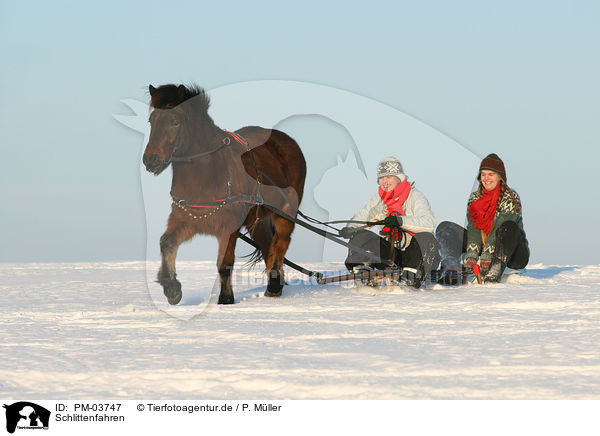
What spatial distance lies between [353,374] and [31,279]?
834 cm

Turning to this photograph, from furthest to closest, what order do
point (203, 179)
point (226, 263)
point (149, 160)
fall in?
point (226, 263) < point (203, 179) < point (149, 160)

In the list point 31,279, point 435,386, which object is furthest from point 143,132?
point 31,279

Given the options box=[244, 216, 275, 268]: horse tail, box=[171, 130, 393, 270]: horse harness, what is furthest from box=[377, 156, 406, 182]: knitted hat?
box=[244, 216, 275, 268]: horse tail

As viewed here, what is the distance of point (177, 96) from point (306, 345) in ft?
9.28

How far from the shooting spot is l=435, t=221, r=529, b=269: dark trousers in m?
7.75

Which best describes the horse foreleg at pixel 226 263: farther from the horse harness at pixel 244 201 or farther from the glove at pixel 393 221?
the glove at pixel 393 221

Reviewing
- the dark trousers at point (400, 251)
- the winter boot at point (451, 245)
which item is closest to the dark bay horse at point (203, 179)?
the dark trousers at point (400, 251)

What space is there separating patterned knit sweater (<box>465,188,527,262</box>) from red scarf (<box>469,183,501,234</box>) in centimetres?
5

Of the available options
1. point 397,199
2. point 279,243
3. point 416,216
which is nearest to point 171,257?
point 279,243

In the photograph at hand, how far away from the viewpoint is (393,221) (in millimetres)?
7156

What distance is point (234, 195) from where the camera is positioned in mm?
6438

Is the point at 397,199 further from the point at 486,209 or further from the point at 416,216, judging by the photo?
the point at 486,209

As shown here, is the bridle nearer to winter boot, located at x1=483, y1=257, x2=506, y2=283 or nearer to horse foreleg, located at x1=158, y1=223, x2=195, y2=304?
horse foreleg, located at x1=158, y1=223, x2=195, y2=304
